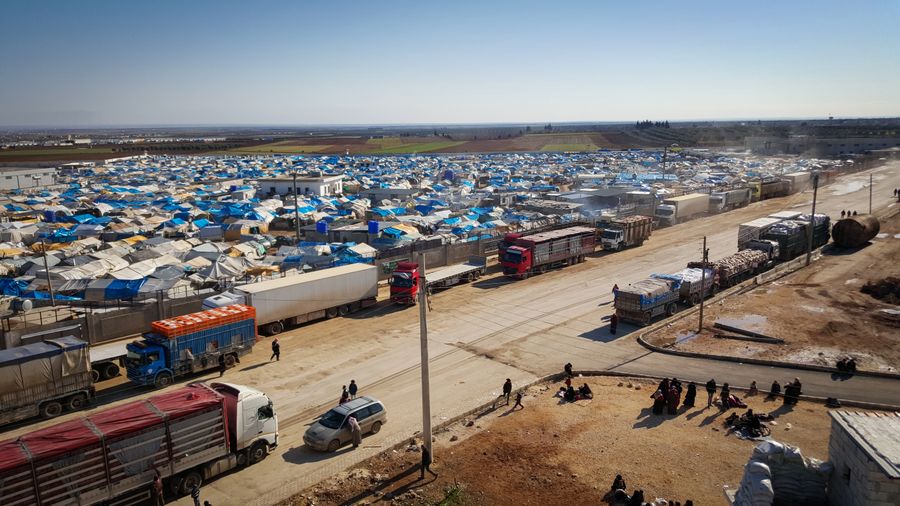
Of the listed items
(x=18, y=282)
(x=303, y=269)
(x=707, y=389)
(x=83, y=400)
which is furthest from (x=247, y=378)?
(x=18, y=282)

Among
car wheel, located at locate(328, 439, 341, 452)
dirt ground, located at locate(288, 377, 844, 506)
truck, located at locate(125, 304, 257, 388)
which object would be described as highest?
truck, located at locate(125, 304, 257, 388)

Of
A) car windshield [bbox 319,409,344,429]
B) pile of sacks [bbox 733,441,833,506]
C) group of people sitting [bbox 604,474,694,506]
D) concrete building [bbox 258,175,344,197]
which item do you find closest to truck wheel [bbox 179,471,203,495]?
car windshield [bbox 319,409,344,429]

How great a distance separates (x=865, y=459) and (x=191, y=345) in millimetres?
18941

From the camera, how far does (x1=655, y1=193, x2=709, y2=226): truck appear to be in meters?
51.2

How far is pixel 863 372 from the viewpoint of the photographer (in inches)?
765

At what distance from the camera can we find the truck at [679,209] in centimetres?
5122

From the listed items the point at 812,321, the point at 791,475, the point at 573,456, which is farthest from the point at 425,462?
the point at 812,321

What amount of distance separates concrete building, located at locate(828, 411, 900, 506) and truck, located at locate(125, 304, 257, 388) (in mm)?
18342

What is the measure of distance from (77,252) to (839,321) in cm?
4320

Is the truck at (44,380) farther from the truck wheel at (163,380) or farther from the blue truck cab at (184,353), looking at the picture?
the truck wheel at (163,380)

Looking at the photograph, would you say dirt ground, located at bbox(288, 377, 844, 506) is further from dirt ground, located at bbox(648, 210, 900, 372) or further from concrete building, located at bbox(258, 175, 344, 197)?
concrete building, located at bbox(258, 175, 344, 197)

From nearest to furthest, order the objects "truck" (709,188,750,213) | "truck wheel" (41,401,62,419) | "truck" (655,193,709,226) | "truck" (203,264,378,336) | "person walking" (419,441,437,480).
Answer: "person walking" (419,441,437,480)
"truck wheel" (41,401,62,419)
"truck" (203,264,378,336)
"truck" (655,193,709,226)
"truck" (709,188,750,213)

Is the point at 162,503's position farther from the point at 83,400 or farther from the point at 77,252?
the point at 77,252

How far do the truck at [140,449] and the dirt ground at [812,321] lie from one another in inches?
649
